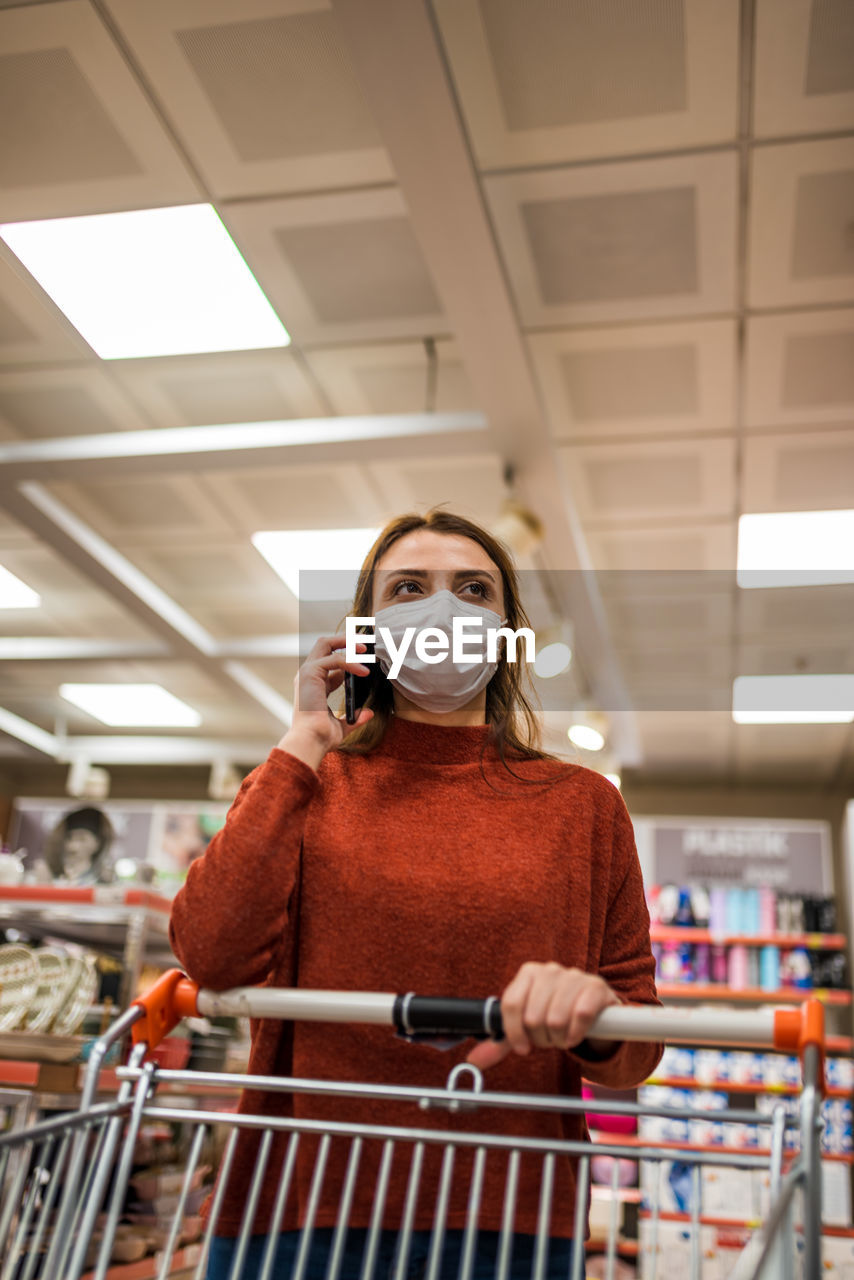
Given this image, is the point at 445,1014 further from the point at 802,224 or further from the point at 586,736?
the point at 586,736

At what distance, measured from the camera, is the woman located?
1.19 meters

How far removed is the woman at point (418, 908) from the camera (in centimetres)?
119

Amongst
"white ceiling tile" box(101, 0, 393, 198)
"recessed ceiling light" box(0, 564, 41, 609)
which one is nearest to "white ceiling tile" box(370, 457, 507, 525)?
"white ceiling tile" box(101, 0, 393, 198)

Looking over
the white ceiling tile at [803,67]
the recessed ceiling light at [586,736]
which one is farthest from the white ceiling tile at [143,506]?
the white ceiling tile at [803,67]

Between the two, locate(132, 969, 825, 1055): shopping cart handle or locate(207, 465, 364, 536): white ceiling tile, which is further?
locate(207, 465, 364, 536): white ceiling tile

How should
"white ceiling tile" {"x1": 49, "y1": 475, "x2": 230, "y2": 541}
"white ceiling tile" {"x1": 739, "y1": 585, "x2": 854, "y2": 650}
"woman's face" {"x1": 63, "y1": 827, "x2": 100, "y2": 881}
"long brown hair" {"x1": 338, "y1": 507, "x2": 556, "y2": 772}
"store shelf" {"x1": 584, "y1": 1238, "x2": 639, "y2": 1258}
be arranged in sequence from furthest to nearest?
1. "store shelf" {"x1": 584, "y1": 1238, "x2": 639, "y2": 1258}
2. "white ceiling tile" {"x1": 739, "y1": 585, "x2": 854, "y2": 650}
3. "white ceiling tile" {"x1": 49, "y1": 475, "x2": 230, "y2": 541}
4. "woman's face" {"x1": 63, "y1": 827, "x2": 100, "y2": 881}
5. "long brown hair" {"x1": 338, "y1": 507, "x2": 556, "y2": 772}

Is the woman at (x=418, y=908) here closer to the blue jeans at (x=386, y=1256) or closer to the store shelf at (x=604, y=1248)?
the blue jeans at (x=386, y=1256)

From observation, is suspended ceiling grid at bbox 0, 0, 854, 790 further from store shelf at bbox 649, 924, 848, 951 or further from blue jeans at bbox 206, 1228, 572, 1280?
store shelf at bbox 649, 924, 848, 951

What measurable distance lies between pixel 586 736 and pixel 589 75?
4.51 meters

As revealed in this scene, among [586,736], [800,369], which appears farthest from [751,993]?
[800,369]

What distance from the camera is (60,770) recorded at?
11141mm

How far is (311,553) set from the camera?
19.5 ft

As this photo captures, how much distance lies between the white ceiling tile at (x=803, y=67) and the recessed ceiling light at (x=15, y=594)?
4.77 meters

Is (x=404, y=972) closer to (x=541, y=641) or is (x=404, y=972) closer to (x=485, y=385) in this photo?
(x=485, y=385)
